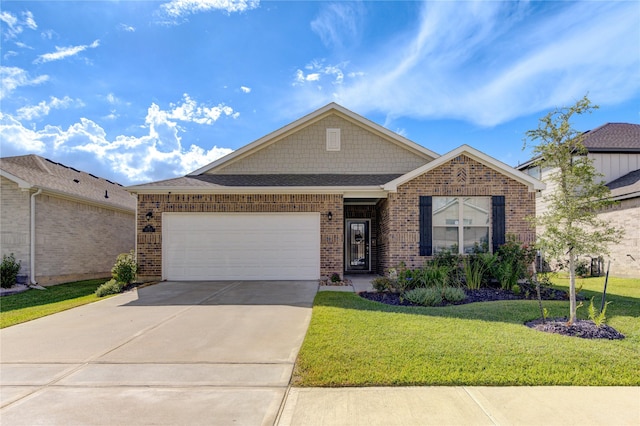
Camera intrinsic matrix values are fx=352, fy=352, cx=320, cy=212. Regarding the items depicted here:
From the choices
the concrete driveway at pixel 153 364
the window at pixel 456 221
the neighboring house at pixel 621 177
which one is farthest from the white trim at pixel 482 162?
the concrete driveway at pixel 153 364

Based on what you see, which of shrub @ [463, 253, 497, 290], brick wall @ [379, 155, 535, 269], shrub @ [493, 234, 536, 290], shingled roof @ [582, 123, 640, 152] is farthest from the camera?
shingled roof @ [582, 123, 640, 152]

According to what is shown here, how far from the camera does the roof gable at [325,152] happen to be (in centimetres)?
1327

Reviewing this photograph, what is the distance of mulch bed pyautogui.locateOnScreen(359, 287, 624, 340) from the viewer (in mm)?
5156

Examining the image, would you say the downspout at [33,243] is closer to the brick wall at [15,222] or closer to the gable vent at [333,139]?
the brick wall at [15,222]

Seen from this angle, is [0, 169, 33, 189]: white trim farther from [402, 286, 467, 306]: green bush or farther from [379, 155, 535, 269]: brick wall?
[402, 286, 467, 306]: green bush

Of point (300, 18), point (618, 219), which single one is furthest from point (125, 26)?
→ point (618, 219)

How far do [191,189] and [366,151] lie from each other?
6.44 m

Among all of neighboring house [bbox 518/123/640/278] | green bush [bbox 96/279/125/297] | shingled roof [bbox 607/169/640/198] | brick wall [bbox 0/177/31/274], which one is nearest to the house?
green bush [bbox 96/279/125/297]

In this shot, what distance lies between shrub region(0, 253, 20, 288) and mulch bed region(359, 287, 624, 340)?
33.8 ft

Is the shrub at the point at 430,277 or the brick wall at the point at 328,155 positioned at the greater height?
the brick wall at the point at 328,155

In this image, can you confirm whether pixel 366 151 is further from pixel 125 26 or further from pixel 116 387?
pixel 116 387

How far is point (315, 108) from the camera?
13391 mm

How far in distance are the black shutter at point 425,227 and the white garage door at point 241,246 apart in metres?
3.28

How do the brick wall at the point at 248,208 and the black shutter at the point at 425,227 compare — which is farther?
the brick wall at the point at 248,208
